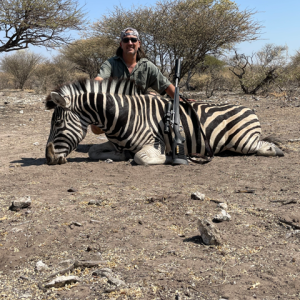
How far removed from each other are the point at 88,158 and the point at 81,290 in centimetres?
351

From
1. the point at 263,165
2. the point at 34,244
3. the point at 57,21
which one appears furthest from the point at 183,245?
the point at 57,21

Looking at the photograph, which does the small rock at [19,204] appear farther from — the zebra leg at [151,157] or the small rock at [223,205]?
the zebra leg at [151,157]

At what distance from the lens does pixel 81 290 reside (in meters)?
2.00

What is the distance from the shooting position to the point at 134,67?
5.76m

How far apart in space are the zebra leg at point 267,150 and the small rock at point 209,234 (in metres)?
→ 3.01

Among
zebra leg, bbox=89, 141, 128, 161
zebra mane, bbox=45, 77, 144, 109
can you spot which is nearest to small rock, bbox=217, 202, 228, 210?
zebra leg, bbox=89, 141, 128, 161

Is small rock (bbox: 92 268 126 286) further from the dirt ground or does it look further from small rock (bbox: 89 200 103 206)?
small rock (bbox: 89 200 103 206)

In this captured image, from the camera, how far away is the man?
5.56 metres

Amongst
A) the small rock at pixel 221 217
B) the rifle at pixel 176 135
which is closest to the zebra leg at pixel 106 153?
the rifle at pixel 176 135

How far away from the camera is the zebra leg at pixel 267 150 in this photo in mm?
5164

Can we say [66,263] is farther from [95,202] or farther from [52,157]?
[52,157]

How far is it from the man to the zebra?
0.45 metres

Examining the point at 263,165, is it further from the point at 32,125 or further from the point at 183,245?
the point at 32,125

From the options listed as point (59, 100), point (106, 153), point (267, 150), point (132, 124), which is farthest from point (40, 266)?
point (267, 150)
